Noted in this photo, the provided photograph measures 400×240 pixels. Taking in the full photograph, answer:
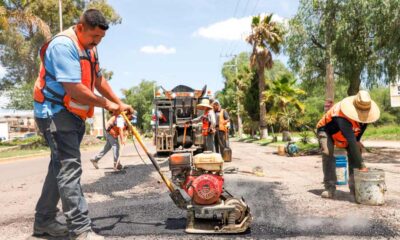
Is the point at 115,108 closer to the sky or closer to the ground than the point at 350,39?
closer to the ground

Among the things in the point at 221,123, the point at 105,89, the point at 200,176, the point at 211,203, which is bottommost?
the point at 211,203

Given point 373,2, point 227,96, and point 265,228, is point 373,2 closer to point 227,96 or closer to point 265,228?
point 265,228

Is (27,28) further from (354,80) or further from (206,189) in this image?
(206,189)

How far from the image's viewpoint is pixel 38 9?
26391 millimetres

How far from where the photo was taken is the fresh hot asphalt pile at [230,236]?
411cm

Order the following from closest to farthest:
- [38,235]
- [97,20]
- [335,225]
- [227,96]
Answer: [97,20], [38,235], [335,225], [227,96]

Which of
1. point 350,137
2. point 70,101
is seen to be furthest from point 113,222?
point 350,137

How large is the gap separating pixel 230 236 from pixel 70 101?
84.9 inches

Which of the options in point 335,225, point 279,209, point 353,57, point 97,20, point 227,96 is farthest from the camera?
point 227,96

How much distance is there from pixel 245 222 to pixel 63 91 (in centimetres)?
234

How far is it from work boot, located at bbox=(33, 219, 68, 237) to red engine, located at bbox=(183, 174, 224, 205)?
143 cm

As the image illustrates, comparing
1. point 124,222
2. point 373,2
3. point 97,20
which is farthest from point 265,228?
point 373,2

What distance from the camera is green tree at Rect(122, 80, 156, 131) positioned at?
84.7 metres

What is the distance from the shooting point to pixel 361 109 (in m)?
5.54
